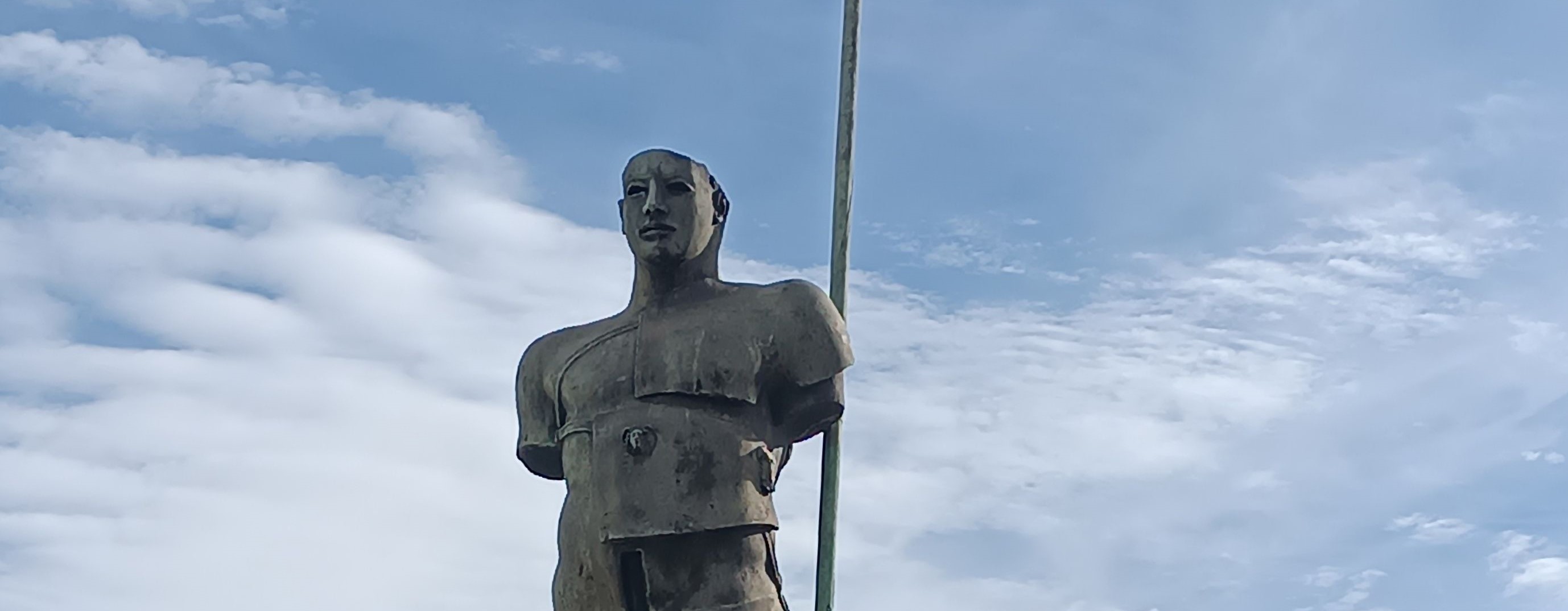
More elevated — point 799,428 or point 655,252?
point 655,252

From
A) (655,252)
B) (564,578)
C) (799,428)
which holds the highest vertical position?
(655,252)

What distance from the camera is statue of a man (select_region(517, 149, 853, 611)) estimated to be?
979 cm

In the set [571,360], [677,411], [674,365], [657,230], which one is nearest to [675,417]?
[677,411]

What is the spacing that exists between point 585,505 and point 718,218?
1603 mm

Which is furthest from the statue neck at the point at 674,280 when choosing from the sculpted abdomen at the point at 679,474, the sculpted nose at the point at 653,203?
the sculpted abdomen at the point at 679,474

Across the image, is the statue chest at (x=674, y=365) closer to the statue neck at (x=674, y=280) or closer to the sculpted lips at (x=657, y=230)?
the statue neck at (x=674, y=280)

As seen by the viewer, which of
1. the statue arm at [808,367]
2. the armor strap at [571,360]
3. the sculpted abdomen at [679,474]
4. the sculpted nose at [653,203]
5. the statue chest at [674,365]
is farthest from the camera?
the armor strap at [571,360]

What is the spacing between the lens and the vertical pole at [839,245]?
10.3 metres

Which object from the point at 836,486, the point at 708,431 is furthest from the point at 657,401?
the point at 836,486

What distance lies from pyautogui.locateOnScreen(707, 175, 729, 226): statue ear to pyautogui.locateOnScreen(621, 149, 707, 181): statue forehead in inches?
6.0

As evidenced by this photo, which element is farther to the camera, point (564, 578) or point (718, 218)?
point (718, 218)

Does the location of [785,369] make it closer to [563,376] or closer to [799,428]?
[799,428]

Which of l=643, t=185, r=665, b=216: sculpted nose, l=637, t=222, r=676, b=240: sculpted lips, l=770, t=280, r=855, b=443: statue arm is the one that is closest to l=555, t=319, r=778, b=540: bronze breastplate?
l=770, t=280, r=855, b=443: statue arm

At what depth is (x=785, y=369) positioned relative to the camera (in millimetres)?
10195
